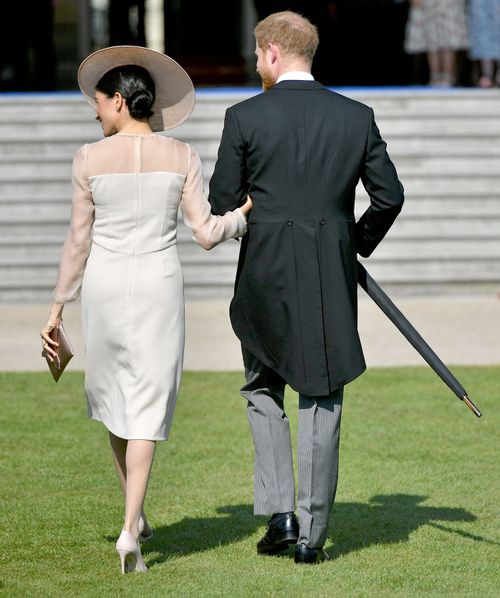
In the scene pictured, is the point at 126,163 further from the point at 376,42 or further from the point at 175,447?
the point at 376,42

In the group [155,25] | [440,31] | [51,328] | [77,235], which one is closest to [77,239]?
[77,235]

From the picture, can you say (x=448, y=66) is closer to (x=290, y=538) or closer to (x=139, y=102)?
(x=139, y=102)

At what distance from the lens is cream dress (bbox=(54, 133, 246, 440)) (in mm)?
4973

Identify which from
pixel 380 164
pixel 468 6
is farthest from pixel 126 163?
pixel 468 6

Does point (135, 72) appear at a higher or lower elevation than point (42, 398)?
higher

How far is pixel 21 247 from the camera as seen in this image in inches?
509

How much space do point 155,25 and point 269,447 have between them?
1294cm

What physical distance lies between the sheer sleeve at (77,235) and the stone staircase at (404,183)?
7.63 m

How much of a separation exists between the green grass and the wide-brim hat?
5.53 feet

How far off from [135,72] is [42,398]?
3.87 metres

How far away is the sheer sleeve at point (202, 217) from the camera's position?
4992 millimetres

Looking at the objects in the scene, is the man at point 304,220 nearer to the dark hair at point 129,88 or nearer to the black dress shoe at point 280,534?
the black dress shoe at point 280,534

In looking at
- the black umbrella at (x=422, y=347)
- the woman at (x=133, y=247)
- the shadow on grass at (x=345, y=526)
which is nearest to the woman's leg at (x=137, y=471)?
the woman at (x=133, y=247)

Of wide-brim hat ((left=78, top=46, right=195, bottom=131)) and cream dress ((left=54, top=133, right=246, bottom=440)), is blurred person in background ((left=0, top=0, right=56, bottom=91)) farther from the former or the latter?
cream dress ((left=54, top=133, right=246, bottom=440))
